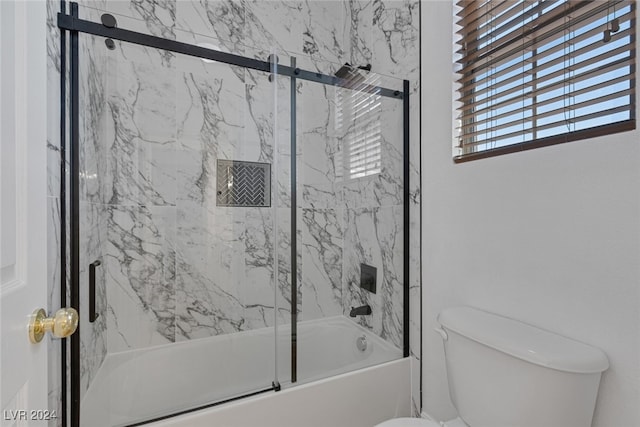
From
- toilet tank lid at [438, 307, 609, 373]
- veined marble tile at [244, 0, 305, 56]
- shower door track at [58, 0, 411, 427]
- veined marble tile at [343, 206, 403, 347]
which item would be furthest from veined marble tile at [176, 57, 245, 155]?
toilet tank lid at [438, 307, 609, 373]

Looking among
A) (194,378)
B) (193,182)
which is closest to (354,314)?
(194,378)

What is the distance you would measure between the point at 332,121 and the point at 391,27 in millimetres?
680

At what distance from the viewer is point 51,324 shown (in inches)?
22.6

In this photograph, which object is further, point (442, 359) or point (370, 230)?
point (370, 230)

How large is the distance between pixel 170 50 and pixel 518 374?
1734mm

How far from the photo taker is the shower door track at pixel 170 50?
1063 millimetres

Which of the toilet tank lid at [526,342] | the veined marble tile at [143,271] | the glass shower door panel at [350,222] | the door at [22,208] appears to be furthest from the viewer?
the glass shower door panel at [350,222]

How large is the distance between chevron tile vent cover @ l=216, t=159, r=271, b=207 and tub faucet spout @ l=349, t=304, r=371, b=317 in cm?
84

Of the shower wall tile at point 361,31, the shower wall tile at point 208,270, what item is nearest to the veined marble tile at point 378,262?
the shower wall tile at point 208,270

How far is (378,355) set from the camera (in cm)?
160

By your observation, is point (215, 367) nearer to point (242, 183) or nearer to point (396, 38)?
point (242, 183)

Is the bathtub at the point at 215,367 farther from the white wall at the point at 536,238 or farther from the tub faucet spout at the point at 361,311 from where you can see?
the white wall at the point at 536,238

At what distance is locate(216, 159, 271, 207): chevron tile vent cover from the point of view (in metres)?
1.57

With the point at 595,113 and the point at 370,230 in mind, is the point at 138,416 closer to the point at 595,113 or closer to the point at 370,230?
the point at 370,230
